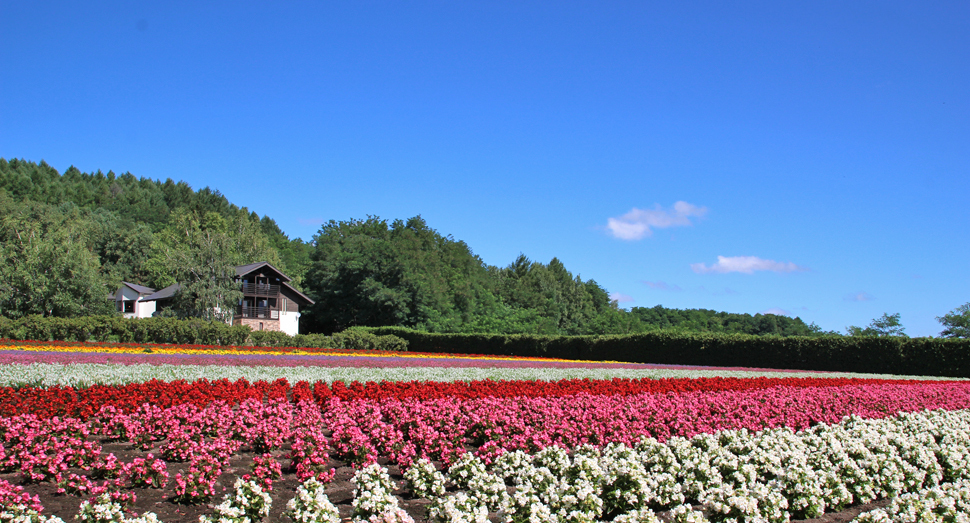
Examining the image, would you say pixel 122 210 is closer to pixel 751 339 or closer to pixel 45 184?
pixel 45 184

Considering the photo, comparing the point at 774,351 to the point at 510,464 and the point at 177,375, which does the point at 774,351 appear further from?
the point at 510,464

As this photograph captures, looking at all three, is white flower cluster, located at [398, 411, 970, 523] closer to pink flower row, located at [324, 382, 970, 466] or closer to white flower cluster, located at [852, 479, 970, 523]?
white flower cluster, located at [852, 479, 970, 523]

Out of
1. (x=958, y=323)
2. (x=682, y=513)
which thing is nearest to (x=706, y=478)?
(x=682, y=513)

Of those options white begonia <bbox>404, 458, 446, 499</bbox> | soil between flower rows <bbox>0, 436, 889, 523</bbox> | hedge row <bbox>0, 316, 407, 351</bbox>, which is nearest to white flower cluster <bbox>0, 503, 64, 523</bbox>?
soil between flower rows <bbox>0, 436, 889, 523</bbox>

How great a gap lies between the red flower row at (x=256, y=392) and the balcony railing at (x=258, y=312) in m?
40.8

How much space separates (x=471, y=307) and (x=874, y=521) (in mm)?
47377

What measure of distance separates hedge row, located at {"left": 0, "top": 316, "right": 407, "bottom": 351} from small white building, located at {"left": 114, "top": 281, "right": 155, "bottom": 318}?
104 ft

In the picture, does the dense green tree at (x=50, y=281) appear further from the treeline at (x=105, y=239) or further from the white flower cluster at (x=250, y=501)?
the white flower cluster at (x=250, y=501)

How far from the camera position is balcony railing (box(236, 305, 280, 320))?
47625 millimetres

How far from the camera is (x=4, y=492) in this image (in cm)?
395

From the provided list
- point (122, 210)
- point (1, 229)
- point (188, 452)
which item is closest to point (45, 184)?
point (122, 210)

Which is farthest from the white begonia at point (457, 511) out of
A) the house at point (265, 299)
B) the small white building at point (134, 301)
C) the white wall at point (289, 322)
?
the small white building at point (134, 301)

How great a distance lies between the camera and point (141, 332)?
25.1 m

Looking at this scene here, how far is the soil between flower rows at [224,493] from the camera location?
4.61 m
